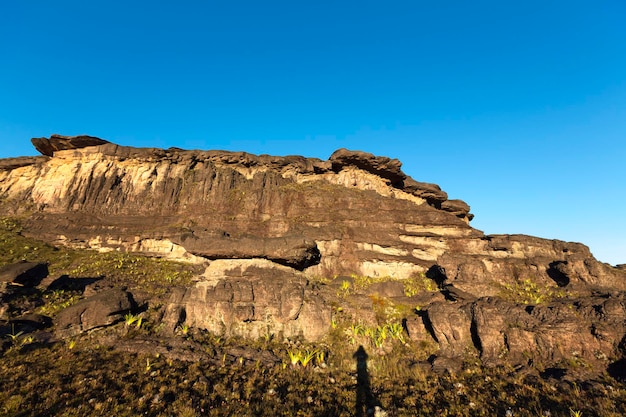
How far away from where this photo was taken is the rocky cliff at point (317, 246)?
49.6ft

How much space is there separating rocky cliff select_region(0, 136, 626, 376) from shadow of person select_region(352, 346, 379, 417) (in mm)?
2907

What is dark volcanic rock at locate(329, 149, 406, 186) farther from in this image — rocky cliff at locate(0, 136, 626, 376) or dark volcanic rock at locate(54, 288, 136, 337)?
dark volcanic rock at locate(54, 288, 136, 337)

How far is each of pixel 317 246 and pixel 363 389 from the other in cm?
1873

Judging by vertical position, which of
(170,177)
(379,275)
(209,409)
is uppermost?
(170,177)

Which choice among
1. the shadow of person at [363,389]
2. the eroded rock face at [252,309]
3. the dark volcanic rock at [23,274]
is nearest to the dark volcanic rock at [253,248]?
the eroded rock face at [252,309]

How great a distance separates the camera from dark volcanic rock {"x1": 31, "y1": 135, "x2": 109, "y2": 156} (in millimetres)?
42594

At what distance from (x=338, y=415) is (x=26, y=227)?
47.3 meters

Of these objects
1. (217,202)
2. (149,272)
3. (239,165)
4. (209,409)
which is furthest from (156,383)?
(239,165)

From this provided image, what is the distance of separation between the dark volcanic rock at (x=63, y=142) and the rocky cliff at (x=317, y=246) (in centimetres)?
21

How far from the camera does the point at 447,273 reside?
2353cm

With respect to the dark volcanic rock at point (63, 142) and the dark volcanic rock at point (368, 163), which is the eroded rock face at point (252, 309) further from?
A: the dark volcanic rock at point (63, 142)

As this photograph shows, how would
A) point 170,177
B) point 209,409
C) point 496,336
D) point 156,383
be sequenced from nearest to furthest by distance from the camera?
1. point 209,409
2. point 156,383
3. point 496,336
4. point 170,177

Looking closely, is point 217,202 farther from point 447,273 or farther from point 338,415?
point 338,415

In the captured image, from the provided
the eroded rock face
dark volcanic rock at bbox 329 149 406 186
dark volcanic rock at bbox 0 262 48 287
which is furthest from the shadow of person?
dark volcanic rock at bbox 329 149 406 186
